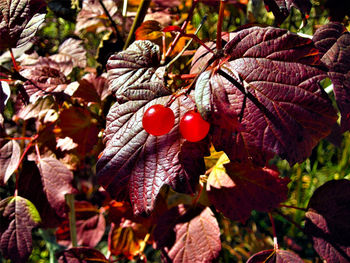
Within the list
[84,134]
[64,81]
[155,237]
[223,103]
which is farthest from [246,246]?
[223,103]

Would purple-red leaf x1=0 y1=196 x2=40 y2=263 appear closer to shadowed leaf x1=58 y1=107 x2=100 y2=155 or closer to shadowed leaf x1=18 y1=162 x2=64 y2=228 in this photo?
shadowed leaf x1=18 y1=162 x2=64 y2=228

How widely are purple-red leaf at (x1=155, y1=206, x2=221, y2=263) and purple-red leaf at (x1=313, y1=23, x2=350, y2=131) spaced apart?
0.43 metres

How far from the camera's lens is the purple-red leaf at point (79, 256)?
2.85 ft

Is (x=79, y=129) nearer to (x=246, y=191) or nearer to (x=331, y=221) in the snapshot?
(x=246, y=191)

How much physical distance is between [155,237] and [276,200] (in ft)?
1.13

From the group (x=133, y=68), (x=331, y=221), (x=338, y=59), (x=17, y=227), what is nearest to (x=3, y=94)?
(x=133, y=68)

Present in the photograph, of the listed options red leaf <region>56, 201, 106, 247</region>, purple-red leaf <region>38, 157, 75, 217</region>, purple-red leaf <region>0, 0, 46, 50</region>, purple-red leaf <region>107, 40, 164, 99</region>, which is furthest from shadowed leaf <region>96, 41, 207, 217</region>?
red leaf <region>56, 201, 106, 247</region>

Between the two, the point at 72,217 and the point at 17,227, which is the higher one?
the point at 17,227

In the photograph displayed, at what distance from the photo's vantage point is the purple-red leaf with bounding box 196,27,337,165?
0.51 m

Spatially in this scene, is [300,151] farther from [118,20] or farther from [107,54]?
[118,20]

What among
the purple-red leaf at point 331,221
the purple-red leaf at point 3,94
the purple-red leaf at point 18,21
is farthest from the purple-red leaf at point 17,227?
the purple-red leaf at point 331,221

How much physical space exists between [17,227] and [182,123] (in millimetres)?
606

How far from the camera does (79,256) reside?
878 millimetres

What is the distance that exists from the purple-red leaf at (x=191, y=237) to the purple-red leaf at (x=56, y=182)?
10.8 inches
